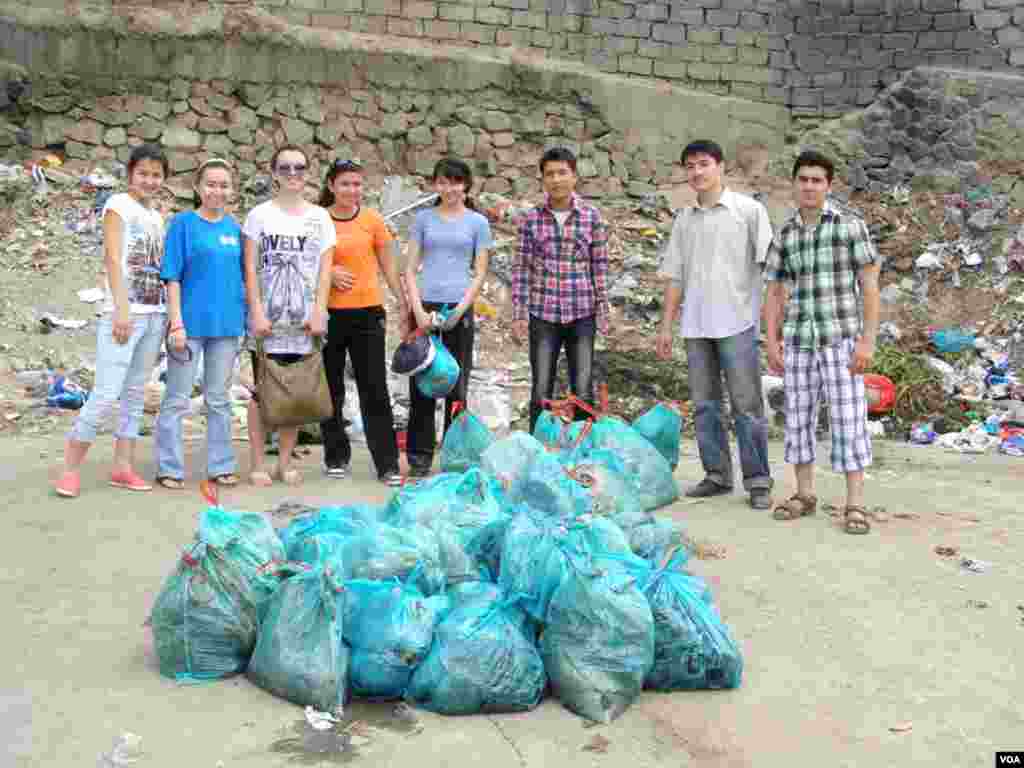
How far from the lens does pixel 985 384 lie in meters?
8.81

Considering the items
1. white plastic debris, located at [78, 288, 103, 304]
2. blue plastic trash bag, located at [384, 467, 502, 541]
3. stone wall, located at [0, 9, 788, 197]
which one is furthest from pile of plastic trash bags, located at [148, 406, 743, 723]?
stone wall, located at [0, 9, 788, 197]

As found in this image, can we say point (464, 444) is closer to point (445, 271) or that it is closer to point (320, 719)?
point (445, 271)

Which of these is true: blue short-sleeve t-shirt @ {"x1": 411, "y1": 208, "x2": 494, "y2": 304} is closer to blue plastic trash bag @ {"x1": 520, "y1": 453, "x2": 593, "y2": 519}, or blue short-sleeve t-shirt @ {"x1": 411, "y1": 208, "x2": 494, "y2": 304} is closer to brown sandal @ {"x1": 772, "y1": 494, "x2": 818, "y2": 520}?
blue plastic trash bag @ {"x1": 520, "y1": 453, "x2": 593, "y2": 519}

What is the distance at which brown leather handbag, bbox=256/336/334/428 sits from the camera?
5.41 meters

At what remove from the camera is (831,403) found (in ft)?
17.1

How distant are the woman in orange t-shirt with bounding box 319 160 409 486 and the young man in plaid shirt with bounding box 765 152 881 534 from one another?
1.93 metres

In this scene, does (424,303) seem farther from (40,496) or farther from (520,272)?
(40,496)

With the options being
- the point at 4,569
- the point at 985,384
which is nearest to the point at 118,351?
the point at 4,569

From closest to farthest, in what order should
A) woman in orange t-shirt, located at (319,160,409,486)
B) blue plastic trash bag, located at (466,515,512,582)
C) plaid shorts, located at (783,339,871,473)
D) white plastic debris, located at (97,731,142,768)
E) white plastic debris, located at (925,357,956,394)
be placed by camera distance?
white plastic debris, located at (97,731,142,768), blue plastic trash bag, located at (466,515,512,582), plaid shorts, located at (783,339,871,473), woman in orange t-shirt, located at (319,160,409,486), white plastic debris, located at (925,357,956,394)

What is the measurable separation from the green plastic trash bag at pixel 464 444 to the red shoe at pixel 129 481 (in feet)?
4.55

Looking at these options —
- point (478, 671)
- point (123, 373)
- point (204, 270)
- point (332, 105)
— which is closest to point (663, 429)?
point (204, 270)

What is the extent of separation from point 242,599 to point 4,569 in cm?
138

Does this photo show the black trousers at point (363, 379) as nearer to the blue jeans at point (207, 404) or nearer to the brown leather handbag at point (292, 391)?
the brown leather handbag at point (292, 391)

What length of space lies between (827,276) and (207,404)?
9.47ft
